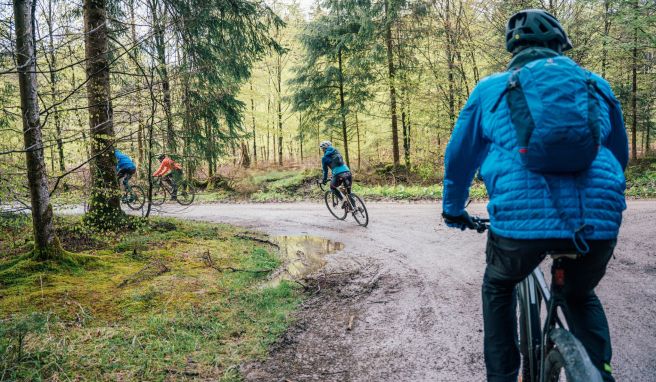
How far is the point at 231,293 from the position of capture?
528 cm

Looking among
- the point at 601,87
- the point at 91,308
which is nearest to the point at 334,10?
the point at 91,308

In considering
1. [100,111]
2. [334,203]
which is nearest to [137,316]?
[100,111]

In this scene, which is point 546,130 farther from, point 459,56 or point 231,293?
point 459,56

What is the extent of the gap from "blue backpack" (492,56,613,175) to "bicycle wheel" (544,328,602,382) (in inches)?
32.8

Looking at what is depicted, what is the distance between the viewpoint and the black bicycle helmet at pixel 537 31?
1.94m

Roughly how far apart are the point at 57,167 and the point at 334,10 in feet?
55.5

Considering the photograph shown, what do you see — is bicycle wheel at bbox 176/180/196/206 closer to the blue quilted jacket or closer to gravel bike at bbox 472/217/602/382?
gravel bike at bbox 472/217/602/382

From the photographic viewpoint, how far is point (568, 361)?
182 cm

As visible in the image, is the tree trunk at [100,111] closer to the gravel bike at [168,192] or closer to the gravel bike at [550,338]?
the gravel bike at [550,338]

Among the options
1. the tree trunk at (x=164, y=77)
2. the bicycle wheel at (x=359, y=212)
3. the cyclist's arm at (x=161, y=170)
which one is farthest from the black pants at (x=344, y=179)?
the cyclist's arm at (x=161, y=170)

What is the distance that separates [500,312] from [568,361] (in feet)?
1.39

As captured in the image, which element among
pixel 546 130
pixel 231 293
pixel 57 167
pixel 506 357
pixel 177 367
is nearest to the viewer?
pixel 546 130

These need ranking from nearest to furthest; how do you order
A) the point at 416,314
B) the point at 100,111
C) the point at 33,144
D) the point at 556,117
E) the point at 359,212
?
the point at 556,117
the point at 416,314
the point at 33,144
the point at 100,111
the point at 359,212

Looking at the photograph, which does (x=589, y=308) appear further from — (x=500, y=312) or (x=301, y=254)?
(x=301, y=254)
